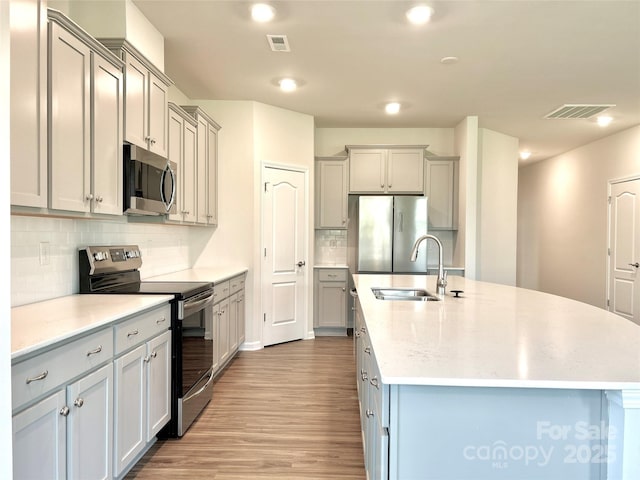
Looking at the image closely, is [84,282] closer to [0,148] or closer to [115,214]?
[115,214]

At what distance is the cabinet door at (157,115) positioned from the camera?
2877mm

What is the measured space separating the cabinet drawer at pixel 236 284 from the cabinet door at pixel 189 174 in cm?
69

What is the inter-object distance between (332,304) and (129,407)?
3.57 metres

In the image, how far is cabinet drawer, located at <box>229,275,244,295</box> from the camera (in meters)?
4.02

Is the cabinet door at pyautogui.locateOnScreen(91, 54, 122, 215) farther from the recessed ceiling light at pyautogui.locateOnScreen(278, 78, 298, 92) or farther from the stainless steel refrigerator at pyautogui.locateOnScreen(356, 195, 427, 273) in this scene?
the stainless steel refrigerator at pyautogui.locateOnScreen(356, 195, 427, 273)

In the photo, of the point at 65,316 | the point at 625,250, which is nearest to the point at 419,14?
the point at 65,316

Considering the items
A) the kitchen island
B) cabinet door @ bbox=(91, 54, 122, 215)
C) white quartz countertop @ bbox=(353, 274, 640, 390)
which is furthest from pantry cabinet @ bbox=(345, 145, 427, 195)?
the kitchen island

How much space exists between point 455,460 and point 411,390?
232 millimetres

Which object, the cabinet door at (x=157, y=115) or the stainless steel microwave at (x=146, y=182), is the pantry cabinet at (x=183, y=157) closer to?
the cabinet door at (x=157, y=115)

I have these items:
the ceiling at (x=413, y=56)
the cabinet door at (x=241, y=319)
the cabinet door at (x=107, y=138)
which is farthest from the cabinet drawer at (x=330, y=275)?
the cabinet door at (x=107, y=138)

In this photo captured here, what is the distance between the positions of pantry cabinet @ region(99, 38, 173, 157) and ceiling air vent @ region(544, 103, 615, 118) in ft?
14.0

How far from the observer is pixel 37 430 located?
4.74 ft

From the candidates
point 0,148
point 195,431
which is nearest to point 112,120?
point 0,148

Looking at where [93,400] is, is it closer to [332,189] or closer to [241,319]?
[241,319]
